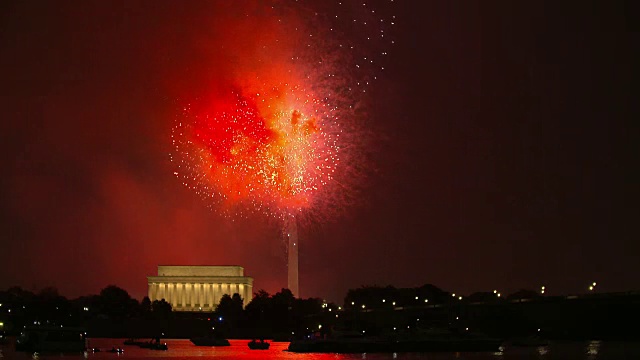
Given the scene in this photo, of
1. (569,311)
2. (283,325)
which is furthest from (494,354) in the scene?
(283,325)

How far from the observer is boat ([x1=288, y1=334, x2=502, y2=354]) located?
103 meters

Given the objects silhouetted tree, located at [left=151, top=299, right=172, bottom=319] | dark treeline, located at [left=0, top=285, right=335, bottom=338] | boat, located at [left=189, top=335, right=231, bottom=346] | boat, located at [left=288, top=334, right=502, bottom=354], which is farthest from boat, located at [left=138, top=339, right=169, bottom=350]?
silhouetted tree, located at [left=151, top=299, right=172, bottom=319]

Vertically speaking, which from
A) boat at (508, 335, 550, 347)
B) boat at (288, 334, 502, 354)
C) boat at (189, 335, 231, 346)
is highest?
boat at (189, 335, 231, 346)

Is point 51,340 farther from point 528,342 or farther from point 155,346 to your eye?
point 528,342

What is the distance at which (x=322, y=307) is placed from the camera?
623ft

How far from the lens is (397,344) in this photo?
103m

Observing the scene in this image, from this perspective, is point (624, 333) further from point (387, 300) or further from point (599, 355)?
point (387, 300)

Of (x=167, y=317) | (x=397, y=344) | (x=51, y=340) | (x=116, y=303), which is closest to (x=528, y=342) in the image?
(x=397, y=344)

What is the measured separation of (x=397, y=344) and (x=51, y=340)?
33.7 meters

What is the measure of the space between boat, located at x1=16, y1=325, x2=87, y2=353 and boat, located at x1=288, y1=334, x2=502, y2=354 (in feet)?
69.2

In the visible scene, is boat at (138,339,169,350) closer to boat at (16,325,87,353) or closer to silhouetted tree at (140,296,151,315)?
boat at (16,325,87,353)

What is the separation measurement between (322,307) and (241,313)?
19.8m

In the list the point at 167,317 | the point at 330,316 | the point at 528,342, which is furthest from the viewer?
the point at 167,317

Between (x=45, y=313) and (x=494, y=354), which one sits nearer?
(x=494, y=354)
